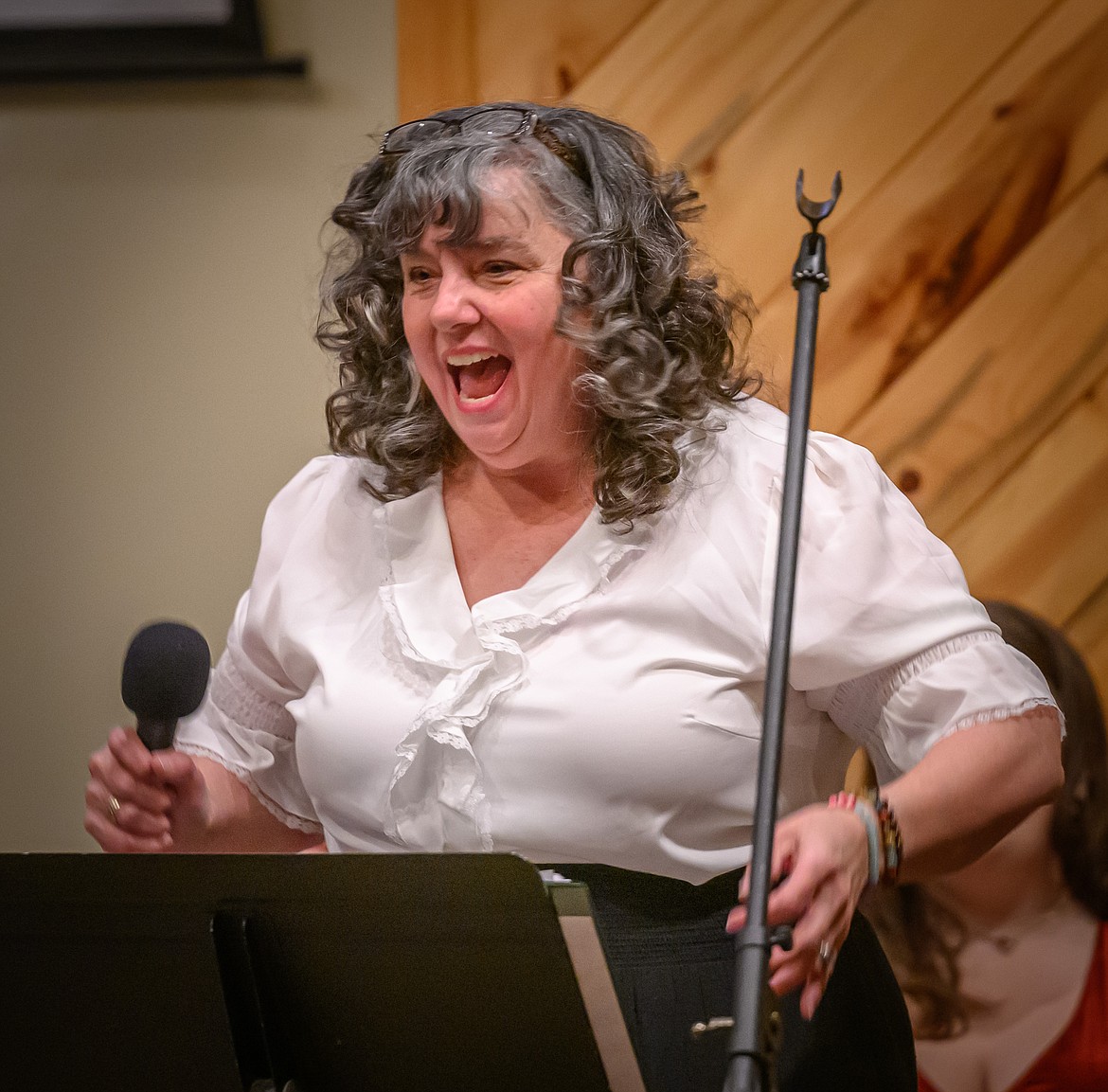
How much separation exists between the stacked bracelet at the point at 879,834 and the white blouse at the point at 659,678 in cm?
14

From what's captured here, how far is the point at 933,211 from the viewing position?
1992mm

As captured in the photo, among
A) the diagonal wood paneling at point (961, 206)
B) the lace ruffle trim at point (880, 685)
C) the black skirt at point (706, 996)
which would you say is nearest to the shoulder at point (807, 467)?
the lace ruffle trim at point (880, 685)

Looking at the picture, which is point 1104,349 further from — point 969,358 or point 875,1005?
point 875,1005

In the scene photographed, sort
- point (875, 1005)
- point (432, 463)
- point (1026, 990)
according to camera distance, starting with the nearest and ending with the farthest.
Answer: point (875, 1005) → point (432, 463) → point (1026, 990)

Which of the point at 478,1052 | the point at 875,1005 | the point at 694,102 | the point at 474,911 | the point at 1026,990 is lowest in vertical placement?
the point at 1026,990

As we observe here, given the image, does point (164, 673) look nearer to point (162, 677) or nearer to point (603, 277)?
point (162, 677)

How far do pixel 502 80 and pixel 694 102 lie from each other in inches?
11.8

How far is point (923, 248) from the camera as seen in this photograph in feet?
6.56

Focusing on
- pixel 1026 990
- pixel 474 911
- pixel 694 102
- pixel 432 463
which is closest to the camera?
pixel 474 911

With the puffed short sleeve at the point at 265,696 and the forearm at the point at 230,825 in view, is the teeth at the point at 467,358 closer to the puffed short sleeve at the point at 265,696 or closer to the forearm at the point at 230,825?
the puffed short sleeve at the point at 265,696

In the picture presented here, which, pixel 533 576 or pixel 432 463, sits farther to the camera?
pixel 432 463

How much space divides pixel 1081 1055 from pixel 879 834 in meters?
1.03

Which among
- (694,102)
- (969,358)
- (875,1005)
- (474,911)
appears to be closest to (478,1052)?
(474,911)

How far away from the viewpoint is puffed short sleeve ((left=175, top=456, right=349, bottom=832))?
4.86 feet
